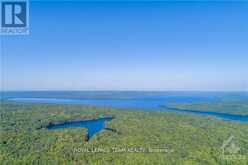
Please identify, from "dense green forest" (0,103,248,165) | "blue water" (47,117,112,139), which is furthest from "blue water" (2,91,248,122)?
"dense green forest" (0,103,248,165)

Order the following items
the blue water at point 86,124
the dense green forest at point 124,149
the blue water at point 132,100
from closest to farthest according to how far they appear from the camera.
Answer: the dense green forest at point 124,149, the blue water at point 86,124, the blue water at point 132,100

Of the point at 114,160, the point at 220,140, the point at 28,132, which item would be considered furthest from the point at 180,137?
the point at 28,132

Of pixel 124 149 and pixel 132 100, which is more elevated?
pixel 124 149

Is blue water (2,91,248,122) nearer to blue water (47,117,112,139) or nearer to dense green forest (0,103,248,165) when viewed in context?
blue water (47,117,112,139)

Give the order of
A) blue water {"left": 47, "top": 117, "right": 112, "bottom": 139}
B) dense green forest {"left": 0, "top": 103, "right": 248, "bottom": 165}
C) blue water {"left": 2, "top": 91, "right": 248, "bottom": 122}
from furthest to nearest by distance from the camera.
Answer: blue water {"left": 2, "top": 91, "right": 248, "bottom": 122} < blue water {"left": 47, "top": 117, "right": 112, "bottom": 139} < dense green forest {"left": 0, "top": 103, "right": 248, "bottom": 165}

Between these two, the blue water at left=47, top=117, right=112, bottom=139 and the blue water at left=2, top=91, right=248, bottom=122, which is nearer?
the blue water at left=47, top=117, right=112, bottom=139

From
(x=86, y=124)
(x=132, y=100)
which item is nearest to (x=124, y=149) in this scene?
(x=86, y=124)

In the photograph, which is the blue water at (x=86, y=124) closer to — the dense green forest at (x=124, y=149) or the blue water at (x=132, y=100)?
the dense green forest at (x=124, y=149)

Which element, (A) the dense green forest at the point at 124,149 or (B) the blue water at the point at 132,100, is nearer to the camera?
(A) the dense green forest at the point at 124,149

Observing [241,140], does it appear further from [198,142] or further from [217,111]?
[217,111]

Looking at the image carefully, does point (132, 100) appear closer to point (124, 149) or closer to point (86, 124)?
point (86, 124)

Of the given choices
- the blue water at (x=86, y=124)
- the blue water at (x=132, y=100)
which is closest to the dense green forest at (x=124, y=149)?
the blue water at (x=86, y=124)
